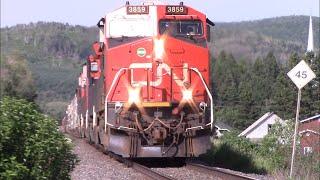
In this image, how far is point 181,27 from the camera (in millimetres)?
16500

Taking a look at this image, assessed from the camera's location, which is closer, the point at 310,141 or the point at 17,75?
the point at 310,141

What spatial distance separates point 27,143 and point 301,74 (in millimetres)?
8418

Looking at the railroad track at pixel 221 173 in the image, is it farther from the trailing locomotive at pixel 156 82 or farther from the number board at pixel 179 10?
the number board at pixel 179 10

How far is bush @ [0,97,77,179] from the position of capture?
21.0ft

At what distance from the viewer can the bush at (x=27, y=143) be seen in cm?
639

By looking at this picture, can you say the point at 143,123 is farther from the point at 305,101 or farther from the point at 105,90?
the point at 305,101

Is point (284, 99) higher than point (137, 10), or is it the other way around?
point (137, 10)

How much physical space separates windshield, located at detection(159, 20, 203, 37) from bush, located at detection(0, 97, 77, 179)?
9.61 meters

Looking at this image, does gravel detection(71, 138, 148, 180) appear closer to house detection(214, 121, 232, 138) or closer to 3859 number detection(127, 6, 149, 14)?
3859 number detection(127, 6, 149, 14)

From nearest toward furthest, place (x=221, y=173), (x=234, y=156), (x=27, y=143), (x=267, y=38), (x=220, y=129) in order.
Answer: (x=27, y=143), (x=221, y=173), (x=234, y=156), (x=220, y=129), (x=267, y=38)

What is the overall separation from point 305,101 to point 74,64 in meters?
56.1

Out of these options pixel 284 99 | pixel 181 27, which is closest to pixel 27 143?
pixel 181 27

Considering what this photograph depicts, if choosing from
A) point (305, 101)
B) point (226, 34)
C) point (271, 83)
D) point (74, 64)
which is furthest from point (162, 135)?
point (74, 64)

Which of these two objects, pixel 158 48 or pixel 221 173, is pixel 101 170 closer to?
pixel 221 173
